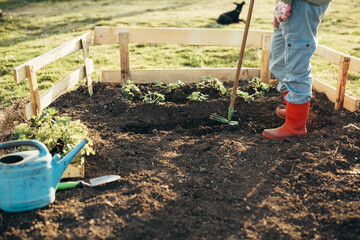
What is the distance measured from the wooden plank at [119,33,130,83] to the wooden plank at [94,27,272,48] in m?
0.07

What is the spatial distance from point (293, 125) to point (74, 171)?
2.34 metres

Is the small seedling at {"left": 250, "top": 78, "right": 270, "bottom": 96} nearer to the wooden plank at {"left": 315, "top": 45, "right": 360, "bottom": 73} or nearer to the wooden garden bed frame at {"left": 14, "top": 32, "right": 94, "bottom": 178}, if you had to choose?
the wooden plank at {"left": 315, "top": 45, "right": 360, "bottom": 73}

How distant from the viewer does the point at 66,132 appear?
345 cm

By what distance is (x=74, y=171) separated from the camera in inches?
131

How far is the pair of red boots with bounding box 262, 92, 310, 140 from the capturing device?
13.1 ft

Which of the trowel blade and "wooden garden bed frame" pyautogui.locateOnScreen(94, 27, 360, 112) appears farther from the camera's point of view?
"wooden garden bed frame" pyautogui.locateOnScreen(94, 27, 360, 112)

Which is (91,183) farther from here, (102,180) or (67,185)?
(67,185)

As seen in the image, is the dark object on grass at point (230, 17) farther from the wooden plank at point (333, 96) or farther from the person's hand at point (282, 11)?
the person's hand at point (282, 11)

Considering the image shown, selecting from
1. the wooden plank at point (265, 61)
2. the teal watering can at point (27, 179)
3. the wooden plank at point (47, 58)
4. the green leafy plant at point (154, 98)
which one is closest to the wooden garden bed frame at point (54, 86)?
the wooden plank at point (47, 58)

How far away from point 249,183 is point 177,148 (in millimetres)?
932

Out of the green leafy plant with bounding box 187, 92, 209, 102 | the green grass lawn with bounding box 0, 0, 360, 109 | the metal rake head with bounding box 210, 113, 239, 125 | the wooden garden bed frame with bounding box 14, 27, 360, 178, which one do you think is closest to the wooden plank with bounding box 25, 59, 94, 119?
the wooden garden bed frame with bounding box 14, 27, 360, 178

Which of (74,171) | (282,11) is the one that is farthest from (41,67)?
(282,11)

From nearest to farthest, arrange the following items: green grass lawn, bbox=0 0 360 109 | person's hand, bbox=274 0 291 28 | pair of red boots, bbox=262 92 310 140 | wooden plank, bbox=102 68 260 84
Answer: person's hand, bbox=274 0 291 28
pair of red boots, bbox=262 92 310 140
wooden plank, bbox=102 68 260 84
green grass lawn, bbox=0 0 360 109

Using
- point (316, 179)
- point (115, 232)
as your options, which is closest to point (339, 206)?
point (316, 179)
